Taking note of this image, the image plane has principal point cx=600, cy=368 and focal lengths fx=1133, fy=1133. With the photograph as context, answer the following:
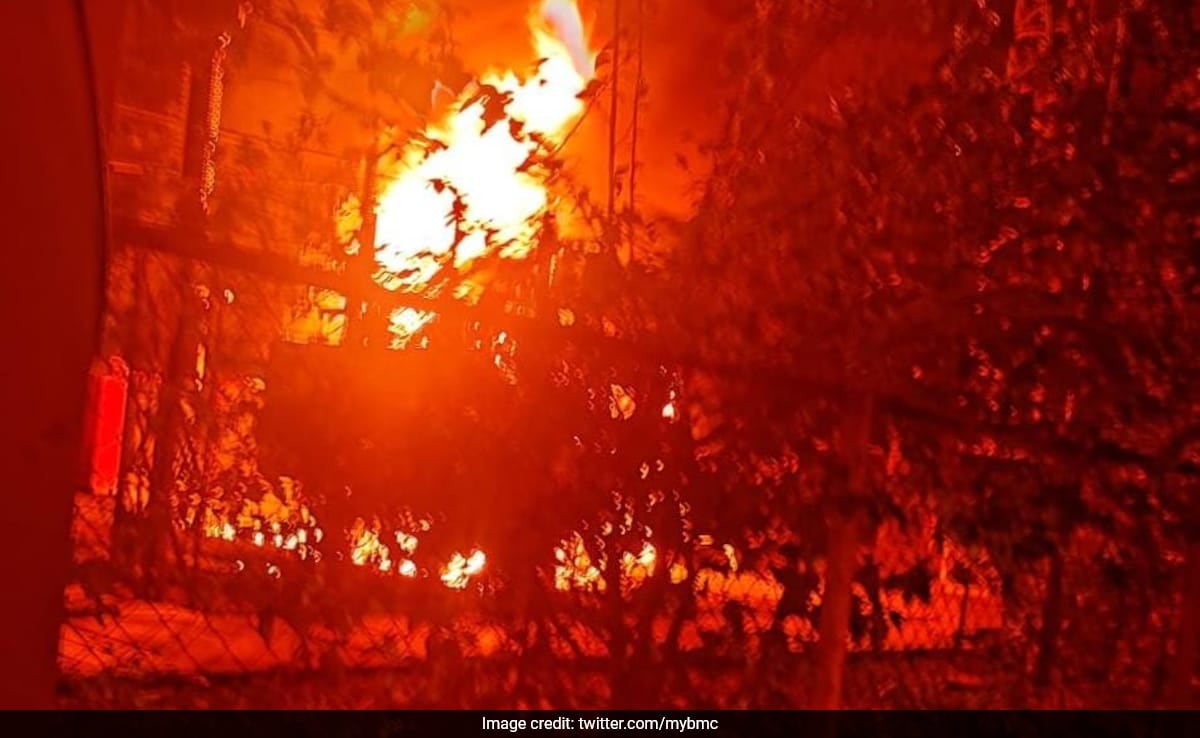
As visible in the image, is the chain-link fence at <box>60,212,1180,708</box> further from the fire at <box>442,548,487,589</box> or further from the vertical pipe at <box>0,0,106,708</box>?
the vertical pipe at <box>0,0,106,708</box>

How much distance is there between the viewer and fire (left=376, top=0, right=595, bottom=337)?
275cm

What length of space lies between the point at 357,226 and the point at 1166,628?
2.67m

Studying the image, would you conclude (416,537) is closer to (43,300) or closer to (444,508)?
(444,508)

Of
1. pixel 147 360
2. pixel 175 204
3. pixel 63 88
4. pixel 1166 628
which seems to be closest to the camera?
pixel 63 88

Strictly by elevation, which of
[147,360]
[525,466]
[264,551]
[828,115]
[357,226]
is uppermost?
[828,115]

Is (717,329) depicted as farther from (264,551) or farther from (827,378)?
(264,551)

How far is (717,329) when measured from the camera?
118 inches

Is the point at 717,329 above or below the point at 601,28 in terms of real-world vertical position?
below

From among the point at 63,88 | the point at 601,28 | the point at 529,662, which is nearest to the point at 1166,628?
the point at 529,662

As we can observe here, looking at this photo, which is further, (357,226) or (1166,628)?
(1166,628)

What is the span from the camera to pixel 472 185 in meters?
2.88

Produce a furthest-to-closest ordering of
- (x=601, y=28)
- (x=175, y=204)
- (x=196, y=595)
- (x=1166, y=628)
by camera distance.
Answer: (x=601, y=28) < (x=1166, y=628) < (x=175, y=204) < (x=196, y=595)
